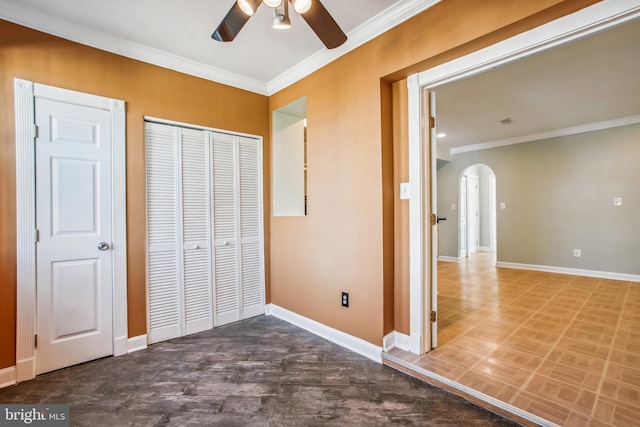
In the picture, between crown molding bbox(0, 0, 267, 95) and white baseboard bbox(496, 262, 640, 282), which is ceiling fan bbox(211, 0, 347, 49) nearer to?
crown molding bbox(0, 0, 267, 95)

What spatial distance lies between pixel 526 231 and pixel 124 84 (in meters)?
6.52

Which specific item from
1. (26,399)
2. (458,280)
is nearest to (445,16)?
(26,399)

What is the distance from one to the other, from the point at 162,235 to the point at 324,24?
7.34ft

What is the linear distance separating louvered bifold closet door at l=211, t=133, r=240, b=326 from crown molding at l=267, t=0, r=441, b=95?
3.04 ft

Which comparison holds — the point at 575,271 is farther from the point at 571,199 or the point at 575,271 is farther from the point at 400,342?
the point at 400,342

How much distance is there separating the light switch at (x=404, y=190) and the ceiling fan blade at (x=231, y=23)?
5.04 feet

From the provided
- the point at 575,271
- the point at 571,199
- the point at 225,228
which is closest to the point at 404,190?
the point at 225,228

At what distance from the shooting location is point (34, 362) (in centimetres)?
210

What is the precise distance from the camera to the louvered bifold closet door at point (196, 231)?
2814 millimetres

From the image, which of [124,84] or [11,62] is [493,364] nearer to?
[124,84]

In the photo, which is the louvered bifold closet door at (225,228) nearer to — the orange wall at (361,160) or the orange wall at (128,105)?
the orange wall at (128,105)

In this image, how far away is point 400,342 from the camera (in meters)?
2.34

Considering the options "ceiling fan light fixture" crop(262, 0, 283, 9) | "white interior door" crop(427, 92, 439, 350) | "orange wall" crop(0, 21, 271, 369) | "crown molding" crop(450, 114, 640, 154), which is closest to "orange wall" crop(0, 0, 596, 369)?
"orange wall" crop(0, 21, 271, 369)

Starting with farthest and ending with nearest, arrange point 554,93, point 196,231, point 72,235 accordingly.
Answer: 1. point 554,93
2. point 196,231
3. point 72,235
